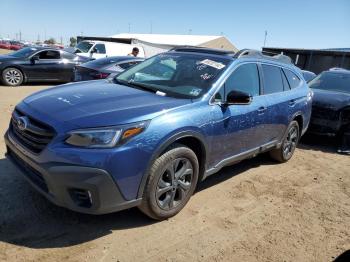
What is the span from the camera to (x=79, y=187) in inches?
126

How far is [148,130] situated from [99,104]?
2.01ft

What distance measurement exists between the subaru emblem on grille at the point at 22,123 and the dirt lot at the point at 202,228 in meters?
0.87

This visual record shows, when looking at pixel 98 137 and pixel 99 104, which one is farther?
pixel 99 104

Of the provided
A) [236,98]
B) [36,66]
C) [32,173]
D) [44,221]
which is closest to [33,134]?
[32,173]

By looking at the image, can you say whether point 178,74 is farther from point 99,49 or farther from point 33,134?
point 99,49

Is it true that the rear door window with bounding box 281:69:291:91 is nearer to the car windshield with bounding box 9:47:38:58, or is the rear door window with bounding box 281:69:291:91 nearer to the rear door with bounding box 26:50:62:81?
the rear door with bounding box 26:50:62:81

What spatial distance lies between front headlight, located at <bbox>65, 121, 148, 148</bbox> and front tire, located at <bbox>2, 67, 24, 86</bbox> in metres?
10.6

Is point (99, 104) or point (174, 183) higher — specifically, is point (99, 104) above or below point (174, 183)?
above

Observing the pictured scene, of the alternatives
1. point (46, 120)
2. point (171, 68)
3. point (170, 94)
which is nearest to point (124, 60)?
point (171, 68)

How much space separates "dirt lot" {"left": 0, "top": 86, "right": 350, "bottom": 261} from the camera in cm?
337

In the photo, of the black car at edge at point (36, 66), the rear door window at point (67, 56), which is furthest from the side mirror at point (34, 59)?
the rear door window at point (67, 56)

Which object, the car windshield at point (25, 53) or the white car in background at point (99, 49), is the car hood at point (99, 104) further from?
the white car in background at point (99, 49)

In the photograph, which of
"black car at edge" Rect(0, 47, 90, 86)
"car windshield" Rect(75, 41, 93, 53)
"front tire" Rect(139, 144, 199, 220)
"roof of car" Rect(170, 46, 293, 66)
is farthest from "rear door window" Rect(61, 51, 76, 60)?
"front tire" Rect(139, 144, 199, 220)

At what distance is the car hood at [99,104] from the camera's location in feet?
11.1
